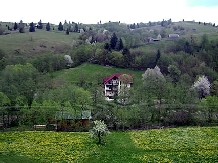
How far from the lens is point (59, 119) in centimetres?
5044

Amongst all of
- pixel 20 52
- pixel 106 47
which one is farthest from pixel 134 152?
pixel 20 52

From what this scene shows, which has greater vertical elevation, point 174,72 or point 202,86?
point 174,72

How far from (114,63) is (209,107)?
54.1 m

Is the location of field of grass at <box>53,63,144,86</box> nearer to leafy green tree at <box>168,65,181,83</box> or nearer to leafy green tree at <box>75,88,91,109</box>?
leafy green tree at <box>168,65,181,83</box>

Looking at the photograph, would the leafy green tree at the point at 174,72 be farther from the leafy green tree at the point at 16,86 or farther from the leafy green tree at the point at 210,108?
the leafy green tree at the point at 16,86

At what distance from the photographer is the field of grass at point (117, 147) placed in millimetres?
34000

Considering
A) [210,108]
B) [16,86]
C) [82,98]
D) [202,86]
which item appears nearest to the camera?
[210,108]

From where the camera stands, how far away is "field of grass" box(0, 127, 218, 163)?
34000 mm

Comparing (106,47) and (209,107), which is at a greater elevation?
(106,47)

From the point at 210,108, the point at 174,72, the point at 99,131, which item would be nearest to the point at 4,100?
the point at 99,131

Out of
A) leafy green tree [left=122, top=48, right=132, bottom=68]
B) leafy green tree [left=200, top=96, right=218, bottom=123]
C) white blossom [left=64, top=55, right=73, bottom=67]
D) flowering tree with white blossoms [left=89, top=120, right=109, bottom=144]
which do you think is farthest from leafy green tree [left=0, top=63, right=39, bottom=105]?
leafy green tree [left=122, top=48, right=132, bottom=68]

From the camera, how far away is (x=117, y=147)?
3900 cm

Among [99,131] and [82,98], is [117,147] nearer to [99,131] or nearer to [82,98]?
[99,131]

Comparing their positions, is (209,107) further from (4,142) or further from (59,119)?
(4,142)
